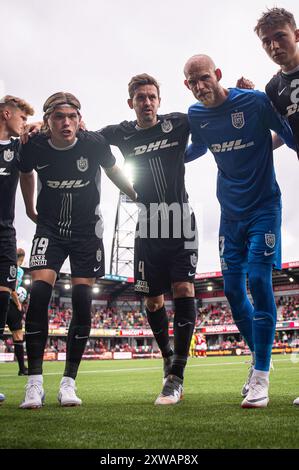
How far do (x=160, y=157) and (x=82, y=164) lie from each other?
0.72m

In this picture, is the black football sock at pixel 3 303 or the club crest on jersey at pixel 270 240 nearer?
the club crest on jersey at pixel 270 240

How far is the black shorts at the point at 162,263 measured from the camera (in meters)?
3.99

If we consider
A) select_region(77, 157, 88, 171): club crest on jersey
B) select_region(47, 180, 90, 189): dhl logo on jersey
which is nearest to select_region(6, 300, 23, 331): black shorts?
select_region(47, 180, 90, 189): dhl logo on jersey

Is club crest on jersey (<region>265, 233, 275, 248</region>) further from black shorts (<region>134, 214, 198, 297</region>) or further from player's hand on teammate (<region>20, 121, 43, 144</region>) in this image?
player's hand on teammate (<region>20, 121, 43, 144</region>)

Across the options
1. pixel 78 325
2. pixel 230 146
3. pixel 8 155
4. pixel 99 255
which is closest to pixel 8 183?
pixel 8 155

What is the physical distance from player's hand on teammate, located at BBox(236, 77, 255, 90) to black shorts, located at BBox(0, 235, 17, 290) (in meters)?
2.50

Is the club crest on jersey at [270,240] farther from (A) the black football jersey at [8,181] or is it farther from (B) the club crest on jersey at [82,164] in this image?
(A) the black football jersey at [8,181]

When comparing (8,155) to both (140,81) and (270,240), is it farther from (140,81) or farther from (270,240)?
(270,240)

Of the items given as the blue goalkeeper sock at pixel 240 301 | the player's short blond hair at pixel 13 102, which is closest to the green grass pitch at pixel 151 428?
the blue goalkeeper sock at pixel 240 301

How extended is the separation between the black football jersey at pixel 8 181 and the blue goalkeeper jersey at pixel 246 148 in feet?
5.98

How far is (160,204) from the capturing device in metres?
4.22

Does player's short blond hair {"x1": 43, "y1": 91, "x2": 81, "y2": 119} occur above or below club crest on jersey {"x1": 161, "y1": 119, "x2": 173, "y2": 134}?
above

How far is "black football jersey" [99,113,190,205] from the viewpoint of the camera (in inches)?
165
